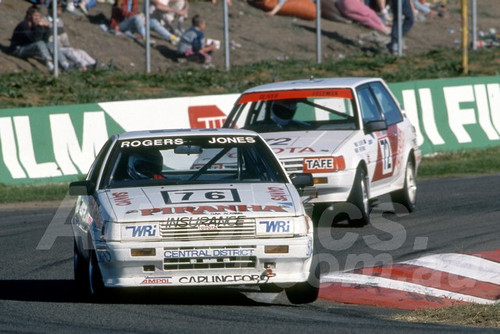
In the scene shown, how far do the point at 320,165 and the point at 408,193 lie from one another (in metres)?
2.40

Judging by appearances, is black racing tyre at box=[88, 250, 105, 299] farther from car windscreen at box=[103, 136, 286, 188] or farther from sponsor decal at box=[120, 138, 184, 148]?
sponsor decal at box=[120, 138, 184, 148]

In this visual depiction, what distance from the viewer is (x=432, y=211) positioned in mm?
15664

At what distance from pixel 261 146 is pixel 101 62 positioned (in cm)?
1700

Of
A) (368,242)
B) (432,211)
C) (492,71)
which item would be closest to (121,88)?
(492,71)

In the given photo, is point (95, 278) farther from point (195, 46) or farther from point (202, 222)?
point (195, 46)

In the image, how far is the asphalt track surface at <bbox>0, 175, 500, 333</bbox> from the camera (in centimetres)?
816

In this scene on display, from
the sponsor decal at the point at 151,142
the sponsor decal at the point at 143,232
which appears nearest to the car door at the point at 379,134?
the sponsor decal at the point at 151,142

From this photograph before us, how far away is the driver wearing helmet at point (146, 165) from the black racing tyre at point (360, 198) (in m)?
4.00

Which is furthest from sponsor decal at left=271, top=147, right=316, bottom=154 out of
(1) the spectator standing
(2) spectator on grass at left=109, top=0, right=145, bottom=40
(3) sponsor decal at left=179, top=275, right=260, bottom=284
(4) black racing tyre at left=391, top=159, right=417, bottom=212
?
(1) the spectator standing

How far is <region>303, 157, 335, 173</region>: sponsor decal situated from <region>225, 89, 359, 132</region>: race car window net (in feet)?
3.15

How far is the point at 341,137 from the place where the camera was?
14180 millimetres

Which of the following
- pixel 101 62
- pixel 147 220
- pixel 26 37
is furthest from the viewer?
pixel 101 62

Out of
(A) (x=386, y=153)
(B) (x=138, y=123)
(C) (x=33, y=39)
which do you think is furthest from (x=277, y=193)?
(C) (x=33, y=39)

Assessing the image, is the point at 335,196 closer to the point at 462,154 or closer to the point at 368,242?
the point at 368,242
